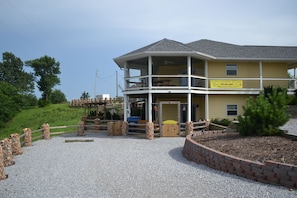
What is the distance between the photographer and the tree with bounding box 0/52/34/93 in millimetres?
76812

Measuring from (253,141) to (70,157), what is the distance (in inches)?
307

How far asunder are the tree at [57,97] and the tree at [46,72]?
197 inches

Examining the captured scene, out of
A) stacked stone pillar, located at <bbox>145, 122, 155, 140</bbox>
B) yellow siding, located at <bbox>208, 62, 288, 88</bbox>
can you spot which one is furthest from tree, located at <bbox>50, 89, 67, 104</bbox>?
stacked stone pillar, located at <bbox>145, 122, 155, 140</bbox>

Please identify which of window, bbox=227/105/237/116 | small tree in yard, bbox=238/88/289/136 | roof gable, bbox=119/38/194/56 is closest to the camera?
small tree in yard, bbox=238/88/289/136

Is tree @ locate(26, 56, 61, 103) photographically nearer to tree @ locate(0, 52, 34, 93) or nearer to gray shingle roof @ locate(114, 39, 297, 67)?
tree @ locate(0, 52, 34, 93)

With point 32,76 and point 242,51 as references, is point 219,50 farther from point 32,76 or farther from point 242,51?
point 32,76

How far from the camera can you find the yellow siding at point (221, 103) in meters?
20.6

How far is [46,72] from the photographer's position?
245ft

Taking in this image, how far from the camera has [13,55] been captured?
8138 cm

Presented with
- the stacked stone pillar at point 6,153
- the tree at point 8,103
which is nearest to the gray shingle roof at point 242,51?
the stacked stone pillar at point 6,153

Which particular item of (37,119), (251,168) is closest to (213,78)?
(251,168)

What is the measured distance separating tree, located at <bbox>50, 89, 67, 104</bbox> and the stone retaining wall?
75.3 meters

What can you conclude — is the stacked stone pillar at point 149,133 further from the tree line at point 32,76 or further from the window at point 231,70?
the tree line at point 32,76

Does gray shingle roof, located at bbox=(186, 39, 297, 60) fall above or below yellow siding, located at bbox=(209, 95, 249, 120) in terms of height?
above
